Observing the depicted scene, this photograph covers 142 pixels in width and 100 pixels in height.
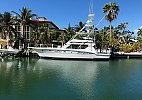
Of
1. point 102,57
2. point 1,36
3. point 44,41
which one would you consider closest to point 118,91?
point 102,57

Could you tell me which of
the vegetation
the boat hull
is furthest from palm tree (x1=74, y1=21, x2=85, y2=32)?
the boat hull

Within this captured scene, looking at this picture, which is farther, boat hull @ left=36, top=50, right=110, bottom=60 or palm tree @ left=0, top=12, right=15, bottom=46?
palm tree @ left=0, top=12, right=15, bottom=46

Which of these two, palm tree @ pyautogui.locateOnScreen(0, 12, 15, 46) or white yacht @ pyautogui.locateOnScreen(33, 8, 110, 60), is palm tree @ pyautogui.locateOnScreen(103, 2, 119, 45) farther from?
palm tree @ pyautogui.locateOnScreen(0, 12, 15, 46)

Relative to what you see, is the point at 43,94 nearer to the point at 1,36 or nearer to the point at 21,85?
the point at 21,85

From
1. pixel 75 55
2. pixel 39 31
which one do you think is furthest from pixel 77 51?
pixel 39 31

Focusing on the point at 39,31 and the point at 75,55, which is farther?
the point at 39,31

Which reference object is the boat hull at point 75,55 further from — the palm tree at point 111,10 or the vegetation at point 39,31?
the palm tree at point 111,10

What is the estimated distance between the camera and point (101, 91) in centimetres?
2592

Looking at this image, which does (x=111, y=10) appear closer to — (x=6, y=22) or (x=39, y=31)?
(x=39, y=31)

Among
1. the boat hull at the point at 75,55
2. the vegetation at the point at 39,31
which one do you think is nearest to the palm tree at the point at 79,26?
the vegetation at the point at 39,31

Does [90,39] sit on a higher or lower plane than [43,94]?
higher

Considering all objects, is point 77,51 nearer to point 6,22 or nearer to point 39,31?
point 39,31

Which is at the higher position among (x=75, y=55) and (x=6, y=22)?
(x=6, y=22)

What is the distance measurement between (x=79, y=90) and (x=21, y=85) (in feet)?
22.7
